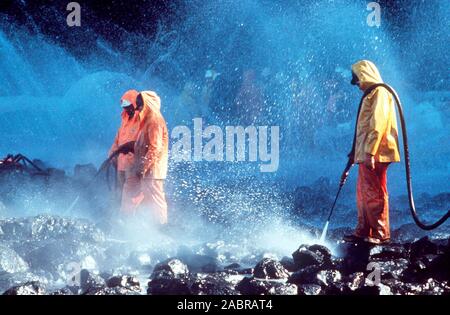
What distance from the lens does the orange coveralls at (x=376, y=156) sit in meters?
4.77

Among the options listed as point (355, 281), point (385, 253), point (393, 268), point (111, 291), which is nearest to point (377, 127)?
point (385, 253)

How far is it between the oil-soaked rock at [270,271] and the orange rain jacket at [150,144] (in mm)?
2647

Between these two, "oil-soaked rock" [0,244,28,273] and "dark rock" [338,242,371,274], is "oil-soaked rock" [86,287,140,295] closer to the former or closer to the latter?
"oil-soaked rock" [0,244,28,273]

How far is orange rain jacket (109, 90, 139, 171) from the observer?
22.5 ft

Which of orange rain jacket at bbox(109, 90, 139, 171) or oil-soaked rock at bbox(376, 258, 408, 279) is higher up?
orange rain jacket at bbox(109, 90, 139, 171)

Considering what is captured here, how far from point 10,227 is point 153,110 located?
2.65 metres

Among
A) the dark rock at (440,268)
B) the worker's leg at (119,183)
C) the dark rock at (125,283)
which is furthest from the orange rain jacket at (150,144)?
the dark rock at (440,268)

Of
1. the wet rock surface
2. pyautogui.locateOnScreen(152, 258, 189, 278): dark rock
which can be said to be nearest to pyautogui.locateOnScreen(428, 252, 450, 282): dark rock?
the wet rock surface

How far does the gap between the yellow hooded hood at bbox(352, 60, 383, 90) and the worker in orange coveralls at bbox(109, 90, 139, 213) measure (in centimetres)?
342

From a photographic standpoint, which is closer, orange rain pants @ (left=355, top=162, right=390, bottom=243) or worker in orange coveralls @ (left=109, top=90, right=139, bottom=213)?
orange rain pants @ (left=355, top=162, right=390, bottom=243)

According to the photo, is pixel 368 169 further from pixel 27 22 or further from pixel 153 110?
pixel 27 22

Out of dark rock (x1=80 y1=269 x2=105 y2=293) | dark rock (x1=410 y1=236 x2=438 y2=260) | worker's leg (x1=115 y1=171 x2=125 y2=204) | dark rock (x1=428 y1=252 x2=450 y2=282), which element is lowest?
dark rock (x1=80 y1=269 x2=105 y2=293)

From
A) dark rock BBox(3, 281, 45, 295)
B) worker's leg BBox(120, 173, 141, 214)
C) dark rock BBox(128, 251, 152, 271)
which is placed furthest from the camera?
worker's leg BBox(120, 173, 141, 214)

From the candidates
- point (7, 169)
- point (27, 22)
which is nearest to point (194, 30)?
point (27, 22)
